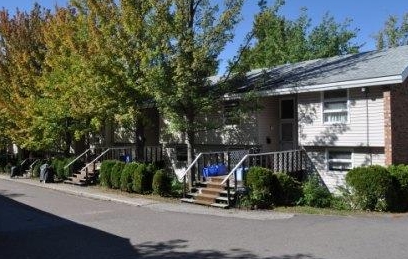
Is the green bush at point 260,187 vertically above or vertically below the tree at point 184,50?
below

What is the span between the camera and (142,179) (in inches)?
839

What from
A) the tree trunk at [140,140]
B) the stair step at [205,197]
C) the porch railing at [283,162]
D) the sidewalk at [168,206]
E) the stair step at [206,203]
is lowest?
the sidewalk at [168,206]

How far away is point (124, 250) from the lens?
10852 millimetres

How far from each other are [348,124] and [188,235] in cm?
877

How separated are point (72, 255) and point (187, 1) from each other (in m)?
12.2

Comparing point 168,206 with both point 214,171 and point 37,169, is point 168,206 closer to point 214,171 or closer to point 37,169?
point 214,171

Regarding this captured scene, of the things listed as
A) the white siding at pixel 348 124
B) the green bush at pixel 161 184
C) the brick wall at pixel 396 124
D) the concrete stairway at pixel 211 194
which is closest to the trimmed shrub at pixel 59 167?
the green bush at pixel 161 184

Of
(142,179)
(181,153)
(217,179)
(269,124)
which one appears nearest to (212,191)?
(217,179)

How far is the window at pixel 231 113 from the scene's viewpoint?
20737mm

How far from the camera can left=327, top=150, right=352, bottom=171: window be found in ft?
62.6

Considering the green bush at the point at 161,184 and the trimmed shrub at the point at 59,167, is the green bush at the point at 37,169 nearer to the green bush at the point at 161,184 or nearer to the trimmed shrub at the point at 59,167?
the trimmed shrub at the point at 59,167

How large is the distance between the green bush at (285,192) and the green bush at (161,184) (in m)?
5.26

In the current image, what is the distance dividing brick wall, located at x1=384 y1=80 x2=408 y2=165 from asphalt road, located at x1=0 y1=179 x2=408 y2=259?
336 cm

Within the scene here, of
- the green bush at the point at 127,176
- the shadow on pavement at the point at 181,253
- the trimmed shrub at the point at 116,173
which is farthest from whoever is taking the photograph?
the trimmed shrub at the point at 116,173
